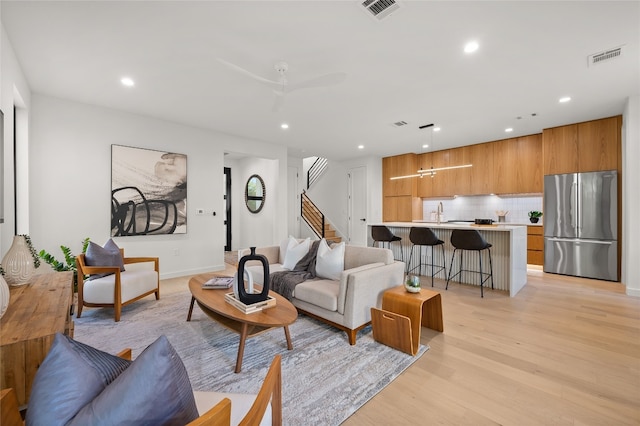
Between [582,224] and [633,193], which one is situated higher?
[633,193]

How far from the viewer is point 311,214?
27.0ft

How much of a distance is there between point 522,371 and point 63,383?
2.58 m

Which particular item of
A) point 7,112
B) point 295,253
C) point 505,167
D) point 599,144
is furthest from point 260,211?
point 599,144

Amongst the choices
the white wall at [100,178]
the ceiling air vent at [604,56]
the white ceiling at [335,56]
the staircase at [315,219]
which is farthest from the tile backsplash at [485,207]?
the white wall at [100,178]

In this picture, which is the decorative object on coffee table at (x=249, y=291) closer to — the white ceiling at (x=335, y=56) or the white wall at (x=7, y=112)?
the white ceiling at (x=335, y=56)

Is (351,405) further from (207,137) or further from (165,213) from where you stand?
(207,137)

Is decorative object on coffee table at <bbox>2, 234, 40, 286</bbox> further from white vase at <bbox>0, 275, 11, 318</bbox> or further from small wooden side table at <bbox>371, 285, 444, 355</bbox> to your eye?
small wooden side table at <bbox>371, 285, 444, 355</bbox>

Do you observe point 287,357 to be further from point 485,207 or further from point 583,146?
point 485,207

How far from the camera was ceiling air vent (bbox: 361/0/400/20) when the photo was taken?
6.61 feet

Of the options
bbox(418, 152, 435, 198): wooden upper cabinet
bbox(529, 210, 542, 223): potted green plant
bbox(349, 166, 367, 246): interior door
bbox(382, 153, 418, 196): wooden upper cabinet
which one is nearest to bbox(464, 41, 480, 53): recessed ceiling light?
bbox(529, 210, 542, 223): potted green plant

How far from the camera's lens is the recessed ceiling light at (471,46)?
8.17 ft

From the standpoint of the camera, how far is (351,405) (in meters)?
1.62

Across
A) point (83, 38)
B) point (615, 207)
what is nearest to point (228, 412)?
point (83, 38)

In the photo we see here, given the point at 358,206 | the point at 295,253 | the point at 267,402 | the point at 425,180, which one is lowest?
the point at 267,402
